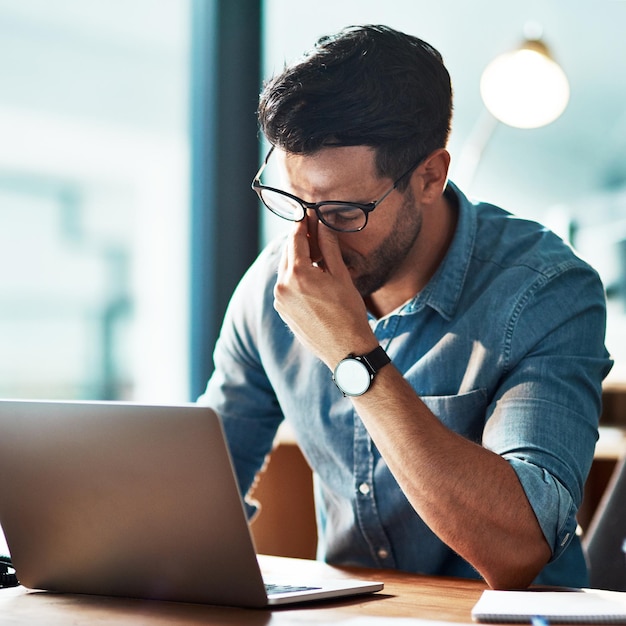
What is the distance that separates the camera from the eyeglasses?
131 cm

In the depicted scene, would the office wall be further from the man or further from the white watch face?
the white watch face

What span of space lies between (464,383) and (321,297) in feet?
0.84

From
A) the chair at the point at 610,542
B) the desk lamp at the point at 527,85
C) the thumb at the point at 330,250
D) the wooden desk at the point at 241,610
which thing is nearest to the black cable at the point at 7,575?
the wooden desk at the point at 241,610

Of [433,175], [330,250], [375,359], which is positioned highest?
[433,175]

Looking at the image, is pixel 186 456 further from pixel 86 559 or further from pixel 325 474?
pixel 325 474

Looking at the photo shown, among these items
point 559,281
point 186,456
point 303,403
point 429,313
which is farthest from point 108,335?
point 186,456

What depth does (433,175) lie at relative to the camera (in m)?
1.42

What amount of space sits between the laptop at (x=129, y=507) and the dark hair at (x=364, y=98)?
57 cm

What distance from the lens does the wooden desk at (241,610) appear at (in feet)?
2.92

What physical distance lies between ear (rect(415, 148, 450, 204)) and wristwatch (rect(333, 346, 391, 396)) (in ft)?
1.11

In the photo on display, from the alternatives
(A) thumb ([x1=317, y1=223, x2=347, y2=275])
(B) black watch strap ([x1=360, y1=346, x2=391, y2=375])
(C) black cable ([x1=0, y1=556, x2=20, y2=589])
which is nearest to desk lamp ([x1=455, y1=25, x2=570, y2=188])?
(A) thumb ([x1=317, y1=223, x2=347, y2=275])

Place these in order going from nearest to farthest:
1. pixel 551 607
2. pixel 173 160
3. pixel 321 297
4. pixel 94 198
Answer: pixel 551 607, pixel 321 297, pixel 94 198, pixel 173 160

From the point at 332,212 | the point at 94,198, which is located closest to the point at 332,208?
the point at 332,212

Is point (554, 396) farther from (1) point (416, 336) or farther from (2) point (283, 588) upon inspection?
(2) point (283, 588)
